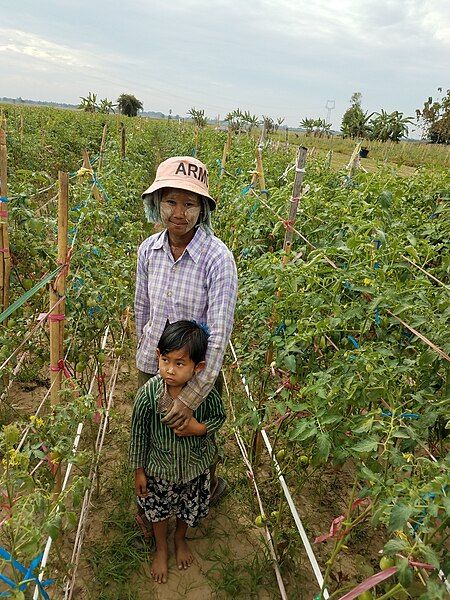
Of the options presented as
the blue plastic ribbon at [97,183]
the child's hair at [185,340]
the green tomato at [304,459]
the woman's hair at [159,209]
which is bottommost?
the green tomato at [304,459]

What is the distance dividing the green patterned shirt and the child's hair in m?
0.21

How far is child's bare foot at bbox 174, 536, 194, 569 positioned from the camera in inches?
83.8

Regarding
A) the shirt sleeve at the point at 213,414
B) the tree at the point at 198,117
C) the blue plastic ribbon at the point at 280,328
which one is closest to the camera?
the shirt sleeve at the point at 213,414

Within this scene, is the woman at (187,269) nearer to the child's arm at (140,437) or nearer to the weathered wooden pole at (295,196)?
the child's arm at (140,437)

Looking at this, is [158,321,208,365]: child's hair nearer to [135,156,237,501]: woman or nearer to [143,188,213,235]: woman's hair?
[135,156,237,501]: woman

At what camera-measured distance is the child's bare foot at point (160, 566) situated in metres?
2.07

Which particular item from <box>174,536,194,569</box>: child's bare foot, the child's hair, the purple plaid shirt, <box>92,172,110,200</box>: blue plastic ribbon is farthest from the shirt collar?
<box>92,172,110,200</box>: blue plastic ribbon

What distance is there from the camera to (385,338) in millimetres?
1746

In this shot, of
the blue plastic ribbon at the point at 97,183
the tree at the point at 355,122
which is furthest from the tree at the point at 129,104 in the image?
the blue plastic ribbon at the point at 97,183

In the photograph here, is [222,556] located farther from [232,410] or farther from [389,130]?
[389,130]

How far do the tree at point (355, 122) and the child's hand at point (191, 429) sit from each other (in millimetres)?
28676

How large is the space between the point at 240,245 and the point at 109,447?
1946mm

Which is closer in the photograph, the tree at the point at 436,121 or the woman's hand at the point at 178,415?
the woman's hand at the point at 178,415

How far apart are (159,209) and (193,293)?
366 mm
